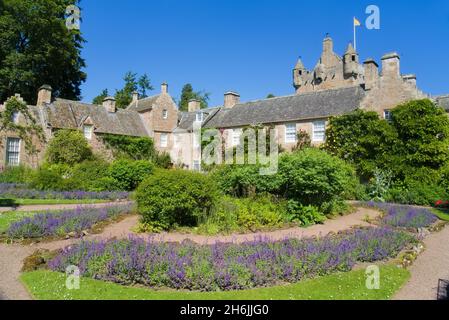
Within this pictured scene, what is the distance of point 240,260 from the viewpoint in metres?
7.36

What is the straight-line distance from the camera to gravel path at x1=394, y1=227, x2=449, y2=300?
6324 mm

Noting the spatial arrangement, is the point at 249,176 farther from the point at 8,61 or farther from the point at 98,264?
the point at 8,61

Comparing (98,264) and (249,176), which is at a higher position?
(249,176)

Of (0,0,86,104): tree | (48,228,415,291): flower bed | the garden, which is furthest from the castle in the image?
(48,228,415,291): flower bed

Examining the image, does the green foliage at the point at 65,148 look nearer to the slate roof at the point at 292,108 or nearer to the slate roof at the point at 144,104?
the slate roof at the point at 144,104

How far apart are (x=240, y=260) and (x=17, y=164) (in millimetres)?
27196

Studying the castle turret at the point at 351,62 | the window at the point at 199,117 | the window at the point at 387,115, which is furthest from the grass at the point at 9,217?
the castle turret at the point at 351,62

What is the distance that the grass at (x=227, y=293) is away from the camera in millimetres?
5941

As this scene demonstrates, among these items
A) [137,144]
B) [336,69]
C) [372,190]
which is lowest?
[372,190]

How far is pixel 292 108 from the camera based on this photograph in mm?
28547

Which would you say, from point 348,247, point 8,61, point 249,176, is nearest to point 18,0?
point 8,61

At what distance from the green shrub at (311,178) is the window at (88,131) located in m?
22.4
